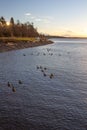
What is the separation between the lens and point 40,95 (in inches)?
1143

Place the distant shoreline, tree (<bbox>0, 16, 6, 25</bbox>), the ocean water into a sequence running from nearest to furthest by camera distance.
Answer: the ocean water
the distant shoreline
tree (<bbox>0, 16, 6, 25</bbox>)

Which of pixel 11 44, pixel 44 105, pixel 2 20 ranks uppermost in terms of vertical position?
pixel 2 20

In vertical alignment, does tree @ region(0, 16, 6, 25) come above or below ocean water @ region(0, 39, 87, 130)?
above

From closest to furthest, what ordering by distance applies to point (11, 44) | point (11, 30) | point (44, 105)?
point (44, 105) → point (11, 44) → point (11, 30)

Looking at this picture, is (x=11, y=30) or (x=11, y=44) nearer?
(x=11, y=44)

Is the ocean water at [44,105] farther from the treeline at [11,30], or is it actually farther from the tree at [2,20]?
the tree at [2,20]

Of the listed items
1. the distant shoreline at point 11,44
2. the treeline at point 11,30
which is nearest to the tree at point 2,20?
the treeline at point 11,30

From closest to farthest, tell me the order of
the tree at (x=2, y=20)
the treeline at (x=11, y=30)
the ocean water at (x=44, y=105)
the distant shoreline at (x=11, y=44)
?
the ocean water at (x=44, y=105), the distant shoreline at (x=11, y=44), the treeline at (x=11, y=30), the tree at (x=2, y=20)

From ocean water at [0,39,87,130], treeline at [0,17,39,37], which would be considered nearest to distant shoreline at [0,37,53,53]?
treeline at [0,17,39,37]

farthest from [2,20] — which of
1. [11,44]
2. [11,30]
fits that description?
[11,44]

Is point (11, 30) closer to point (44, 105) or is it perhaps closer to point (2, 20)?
point (2, 20)

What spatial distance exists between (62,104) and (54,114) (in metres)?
3.20

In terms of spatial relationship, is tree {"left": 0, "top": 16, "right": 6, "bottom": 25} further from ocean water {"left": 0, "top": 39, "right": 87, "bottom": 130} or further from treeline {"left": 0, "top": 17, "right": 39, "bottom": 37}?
ocean water {"left": 0, "top": 39, "right": 87, "bottom": 130}

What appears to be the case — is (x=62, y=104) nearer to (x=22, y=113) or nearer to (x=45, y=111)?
(x=45, y=111)
